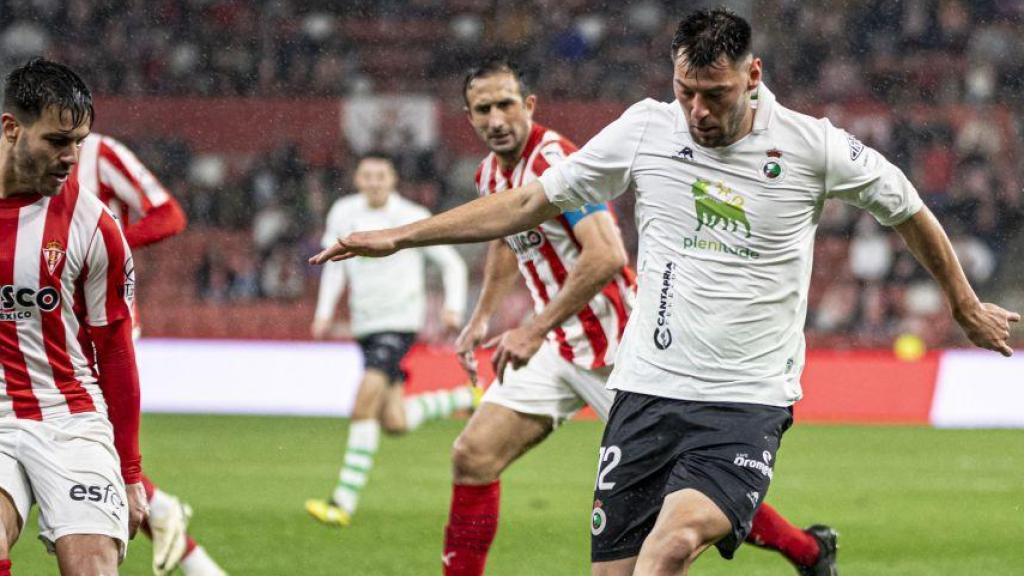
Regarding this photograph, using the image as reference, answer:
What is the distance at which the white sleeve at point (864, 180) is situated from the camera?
4270 mm

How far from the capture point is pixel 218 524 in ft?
26.0

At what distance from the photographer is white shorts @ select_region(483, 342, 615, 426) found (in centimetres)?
574

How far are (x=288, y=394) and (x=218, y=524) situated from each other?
18.7ft

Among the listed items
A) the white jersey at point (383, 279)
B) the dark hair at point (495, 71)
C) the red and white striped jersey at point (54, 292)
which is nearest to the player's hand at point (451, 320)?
the white jersey at point (383, 279)

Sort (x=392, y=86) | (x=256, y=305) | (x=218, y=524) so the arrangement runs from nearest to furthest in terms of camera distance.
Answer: (x=218, y=524), (x=256, y=305), (x=392, y=86)

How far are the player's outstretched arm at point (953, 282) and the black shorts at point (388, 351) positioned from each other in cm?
525

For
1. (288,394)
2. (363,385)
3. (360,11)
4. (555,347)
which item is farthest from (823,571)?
(360,11)

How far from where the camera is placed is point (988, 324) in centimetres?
453

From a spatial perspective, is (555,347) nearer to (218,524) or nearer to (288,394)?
(218,524)

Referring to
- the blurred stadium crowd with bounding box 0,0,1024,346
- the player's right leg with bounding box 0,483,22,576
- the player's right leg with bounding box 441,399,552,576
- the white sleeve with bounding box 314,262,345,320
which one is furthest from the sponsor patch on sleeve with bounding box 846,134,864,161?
the blurred stadium crowd with bounding box 0,0,1024,346

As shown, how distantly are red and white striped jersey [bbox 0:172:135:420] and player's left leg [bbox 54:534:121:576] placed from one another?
1.28 feet

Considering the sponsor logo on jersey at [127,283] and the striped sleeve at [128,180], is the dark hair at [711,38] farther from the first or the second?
the striped sleeve at [128,180]

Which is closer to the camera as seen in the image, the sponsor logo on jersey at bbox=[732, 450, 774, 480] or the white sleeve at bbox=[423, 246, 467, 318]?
the sponsor logo on jersey at bbox=[732, 450, 774, 480]

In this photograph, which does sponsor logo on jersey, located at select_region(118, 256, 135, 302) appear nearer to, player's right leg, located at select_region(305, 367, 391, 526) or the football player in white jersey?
the football player in white jersey
